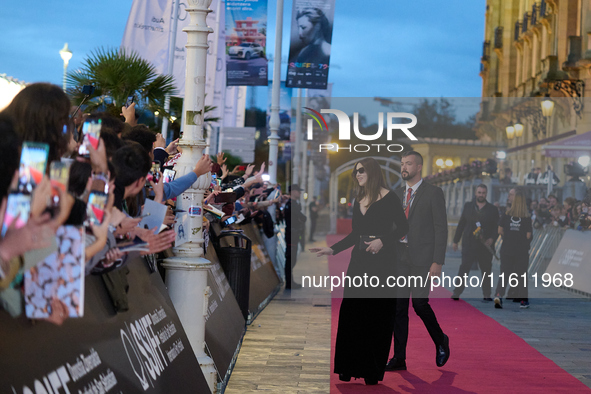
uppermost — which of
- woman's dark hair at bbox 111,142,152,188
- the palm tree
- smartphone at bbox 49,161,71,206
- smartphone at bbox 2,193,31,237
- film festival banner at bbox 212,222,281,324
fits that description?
the palm tree

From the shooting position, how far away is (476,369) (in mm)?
7543

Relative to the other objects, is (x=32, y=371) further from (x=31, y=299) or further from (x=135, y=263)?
(x=135, y=263)

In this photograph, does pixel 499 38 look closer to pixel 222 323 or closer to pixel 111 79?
pixel 111 79

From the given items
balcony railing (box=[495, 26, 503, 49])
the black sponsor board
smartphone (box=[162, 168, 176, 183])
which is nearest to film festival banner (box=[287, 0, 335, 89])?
the black sponsor board

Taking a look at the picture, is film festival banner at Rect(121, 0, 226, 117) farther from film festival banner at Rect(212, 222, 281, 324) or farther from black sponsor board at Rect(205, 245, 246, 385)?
black sponsor board at Rect(205, 245, 246, 385)

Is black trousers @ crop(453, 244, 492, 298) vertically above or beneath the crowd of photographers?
beneath

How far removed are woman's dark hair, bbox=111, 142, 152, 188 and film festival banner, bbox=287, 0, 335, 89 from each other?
45.5 ft

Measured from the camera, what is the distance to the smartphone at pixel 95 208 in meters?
3.16

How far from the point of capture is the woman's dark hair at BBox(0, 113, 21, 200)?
2.61 meters

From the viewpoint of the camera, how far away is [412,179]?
7848mm

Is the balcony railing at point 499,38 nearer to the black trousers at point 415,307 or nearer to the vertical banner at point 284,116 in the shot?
the vertical banner at point 284,116

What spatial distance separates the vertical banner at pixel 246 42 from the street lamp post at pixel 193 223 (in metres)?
11.4

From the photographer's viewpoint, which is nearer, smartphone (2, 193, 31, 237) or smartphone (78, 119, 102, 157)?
smartphone (2, 193, 31, 237)

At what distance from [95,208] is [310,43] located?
1504cm
